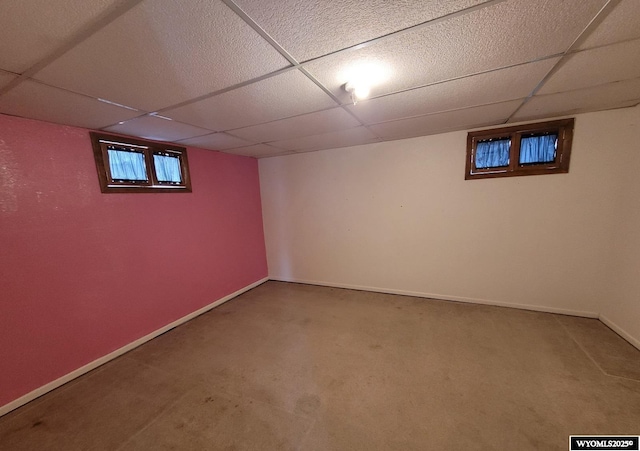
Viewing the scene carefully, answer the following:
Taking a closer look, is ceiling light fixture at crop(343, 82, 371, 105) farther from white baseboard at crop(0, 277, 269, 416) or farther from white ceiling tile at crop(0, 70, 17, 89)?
white baseboard at crop(0, 277, 269, 416)

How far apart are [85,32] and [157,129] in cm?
151

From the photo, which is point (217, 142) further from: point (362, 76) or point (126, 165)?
point (362, 76)

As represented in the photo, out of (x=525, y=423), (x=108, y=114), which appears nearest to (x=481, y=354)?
(x=525, y=423)

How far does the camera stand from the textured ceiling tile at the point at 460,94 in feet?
4.95

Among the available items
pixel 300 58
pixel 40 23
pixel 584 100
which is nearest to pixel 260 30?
pixel 300 58

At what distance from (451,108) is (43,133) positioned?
3.64 meters

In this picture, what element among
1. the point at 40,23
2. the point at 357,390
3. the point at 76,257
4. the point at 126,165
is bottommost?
the point at 357,390

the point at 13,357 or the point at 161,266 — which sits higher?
the point at 161,266

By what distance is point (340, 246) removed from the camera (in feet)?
12.6

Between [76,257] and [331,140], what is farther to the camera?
[331,140]

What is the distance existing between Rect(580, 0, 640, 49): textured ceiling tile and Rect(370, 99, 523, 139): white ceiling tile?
0.85 meters

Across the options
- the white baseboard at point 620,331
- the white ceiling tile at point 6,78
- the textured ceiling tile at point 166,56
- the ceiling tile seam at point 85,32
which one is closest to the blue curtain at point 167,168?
the textured ceiling tile at point 166,56

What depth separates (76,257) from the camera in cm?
210

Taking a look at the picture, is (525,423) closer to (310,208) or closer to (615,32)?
(615,32)
